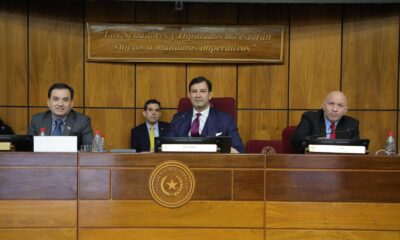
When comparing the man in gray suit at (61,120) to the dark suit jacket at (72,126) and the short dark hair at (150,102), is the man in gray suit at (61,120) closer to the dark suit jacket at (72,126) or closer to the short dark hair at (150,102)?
the dark suit jacket at (72,126)

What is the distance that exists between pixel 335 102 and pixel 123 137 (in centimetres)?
292

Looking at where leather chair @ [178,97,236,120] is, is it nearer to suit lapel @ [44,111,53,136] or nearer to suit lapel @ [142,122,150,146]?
suit lapel @ [44,111,53,136]

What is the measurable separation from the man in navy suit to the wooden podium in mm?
890

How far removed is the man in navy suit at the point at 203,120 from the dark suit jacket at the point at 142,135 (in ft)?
4.79

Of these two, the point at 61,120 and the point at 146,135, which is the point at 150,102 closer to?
the point at 146,135

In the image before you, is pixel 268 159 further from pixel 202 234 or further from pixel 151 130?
pixel 151 130

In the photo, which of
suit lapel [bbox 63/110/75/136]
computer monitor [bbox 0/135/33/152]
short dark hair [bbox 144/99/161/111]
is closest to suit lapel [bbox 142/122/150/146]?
short dark hair [bbox 144/99/161/111]

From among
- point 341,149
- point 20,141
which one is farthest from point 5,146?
point 341,149

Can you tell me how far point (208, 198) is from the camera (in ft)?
8.93

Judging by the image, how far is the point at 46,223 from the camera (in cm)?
267

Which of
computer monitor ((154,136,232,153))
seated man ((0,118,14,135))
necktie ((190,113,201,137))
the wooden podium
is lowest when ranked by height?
the wooden podium

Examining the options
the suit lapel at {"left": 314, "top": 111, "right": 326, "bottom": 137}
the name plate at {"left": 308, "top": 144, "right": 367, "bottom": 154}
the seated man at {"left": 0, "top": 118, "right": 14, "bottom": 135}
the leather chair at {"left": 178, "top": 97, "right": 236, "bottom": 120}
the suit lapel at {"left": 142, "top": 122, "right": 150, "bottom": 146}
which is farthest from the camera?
the suit lapel at {"left": 142, "top": 122, "right": 150, "bottom": 146}

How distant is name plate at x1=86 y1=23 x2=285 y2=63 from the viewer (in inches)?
215

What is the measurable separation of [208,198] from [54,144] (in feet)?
3.24
